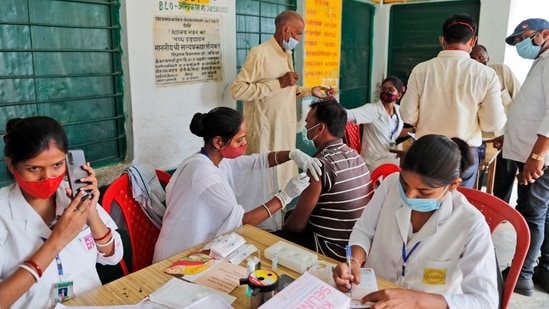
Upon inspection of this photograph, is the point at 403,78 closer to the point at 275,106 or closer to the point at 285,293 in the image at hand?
the point at 275,106

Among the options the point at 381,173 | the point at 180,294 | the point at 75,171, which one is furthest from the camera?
the point at 381,173

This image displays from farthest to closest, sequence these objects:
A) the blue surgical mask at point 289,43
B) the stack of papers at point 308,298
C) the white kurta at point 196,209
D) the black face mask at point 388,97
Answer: the black face mask at point 388,97
the blue surgical mask at point 289,43
the white kurta at point 196,209
the stack of papers at point 308,298

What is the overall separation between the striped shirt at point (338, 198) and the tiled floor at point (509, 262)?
1.13m

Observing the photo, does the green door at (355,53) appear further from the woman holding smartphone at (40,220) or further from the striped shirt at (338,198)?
the woman holding smartphone at (40,220)

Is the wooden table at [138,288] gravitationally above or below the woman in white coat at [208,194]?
below

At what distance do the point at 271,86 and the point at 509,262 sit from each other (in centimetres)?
200

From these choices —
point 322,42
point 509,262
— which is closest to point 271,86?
point 322,42

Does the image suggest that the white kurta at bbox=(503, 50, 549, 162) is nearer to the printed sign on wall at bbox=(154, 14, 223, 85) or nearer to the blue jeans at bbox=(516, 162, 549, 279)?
the blue jeans at bbox=(516, 162, 549, 279)

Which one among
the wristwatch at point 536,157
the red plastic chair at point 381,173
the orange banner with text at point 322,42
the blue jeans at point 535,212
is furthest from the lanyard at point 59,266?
the orange banner with text at point 322,42

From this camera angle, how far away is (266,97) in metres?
2.86

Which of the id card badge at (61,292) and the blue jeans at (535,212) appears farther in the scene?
the blue jeans at (535,212)

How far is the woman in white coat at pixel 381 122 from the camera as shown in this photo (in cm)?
351

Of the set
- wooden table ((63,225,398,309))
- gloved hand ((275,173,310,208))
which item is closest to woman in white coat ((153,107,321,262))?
gloved hand ((275,173,310,208))

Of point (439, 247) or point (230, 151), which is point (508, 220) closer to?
point (439, 247)
